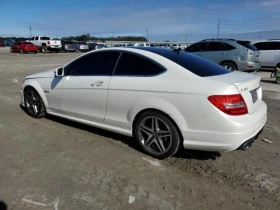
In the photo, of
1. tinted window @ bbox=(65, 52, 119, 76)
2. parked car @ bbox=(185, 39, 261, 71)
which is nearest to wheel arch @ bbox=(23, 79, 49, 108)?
tinted window @ bbox=(65, 52, 119, 76)

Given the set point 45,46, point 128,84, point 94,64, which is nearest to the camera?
point 128,84

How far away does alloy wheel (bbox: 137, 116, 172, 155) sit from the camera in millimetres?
3641

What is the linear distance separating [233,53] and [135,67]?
28.6 ft

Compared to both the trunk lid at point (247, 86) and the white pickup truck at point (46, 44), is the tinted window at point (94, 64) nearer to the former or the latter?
the trunk lid at point (247, 86)

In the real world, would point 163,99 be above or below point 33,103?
above

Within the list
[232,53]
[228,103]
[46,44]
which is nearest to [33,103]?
[228,103]

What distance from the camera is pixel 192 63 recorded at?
152 inches

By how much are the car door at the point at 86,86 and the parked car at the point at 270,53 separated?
39.5 feet

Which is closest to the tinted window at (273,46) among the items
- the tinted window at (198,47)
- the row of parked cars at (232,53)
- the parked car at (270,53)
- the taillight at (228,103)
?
the parked car at (270,53)

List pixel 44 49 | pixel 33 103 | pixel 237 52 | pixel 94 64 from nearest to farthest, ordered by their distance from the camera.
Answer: pixel 94 64 < pixel 33 103 < pixel 237 52 < pixel 44 49

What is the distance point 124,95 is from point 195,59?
1.24m

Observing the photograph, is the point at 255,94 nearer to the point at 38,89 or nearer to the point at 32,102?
the point at 38,89

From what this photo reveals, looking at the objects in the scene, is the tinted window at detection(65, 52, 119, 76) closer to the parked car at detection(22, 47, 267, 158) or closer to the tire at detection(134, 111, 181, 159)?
the parked car at detection(22, 47, 267, 158)

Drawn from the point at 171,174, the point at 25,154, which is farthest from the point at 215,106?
the point at 25,154
